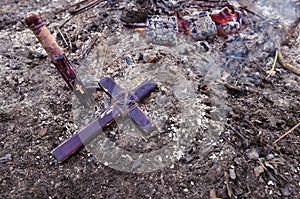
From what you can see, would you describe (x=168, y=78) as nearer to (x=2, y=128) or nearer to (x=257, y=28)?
(x=257, y=28)

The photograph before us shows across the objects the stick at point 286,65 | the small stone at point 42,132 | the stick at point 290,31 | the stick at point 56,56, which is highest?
the stick at point 56,56

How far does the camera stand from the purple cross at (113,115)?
253 centimetres

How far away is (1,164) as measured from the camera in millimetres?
2566

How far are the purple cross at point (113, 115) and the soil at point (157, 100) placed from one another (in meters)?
0.08

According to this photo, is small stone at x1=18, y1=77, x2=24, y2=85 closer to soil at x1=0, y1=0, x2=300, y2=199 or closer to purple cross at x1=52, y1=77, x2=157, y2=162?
soil at x1=0, y1=0, x2=300, y2=199

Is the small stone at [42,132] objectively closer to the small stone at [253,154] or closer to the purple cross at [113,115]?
the purple cross at [113,115]

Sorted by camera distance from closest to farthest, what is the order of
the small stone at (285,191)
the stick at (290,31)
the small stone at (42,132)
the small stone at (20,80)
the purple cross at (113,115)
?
the small stone at (285,191), the purple cross at (113,115), the small stone at (42,132), the small stone at (20,80), the stick at (290,31)

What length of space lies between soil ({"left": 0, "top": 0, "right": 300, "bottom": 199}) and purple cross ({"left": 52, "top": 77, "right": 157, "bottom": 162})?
0.27 ft

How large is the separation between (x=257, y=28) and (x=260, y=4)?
18.4 inches

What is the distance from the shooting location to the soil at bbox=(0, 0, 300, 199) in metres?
2.37

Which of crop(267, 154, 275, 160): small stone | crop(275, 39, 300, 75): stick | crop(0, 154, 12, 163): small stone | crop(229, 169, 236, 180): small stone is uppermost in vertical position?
crop(275, 39, 300, 75): stick

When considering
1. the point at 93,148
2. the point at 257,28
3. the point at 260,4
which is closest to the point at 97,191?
the point at 93,148

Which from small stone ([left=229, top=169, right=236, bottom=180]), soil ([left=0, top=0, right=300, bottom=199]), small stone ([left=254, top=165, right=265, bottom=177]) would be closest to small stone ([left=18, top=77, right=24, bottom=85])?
soil ([left=0, top=0, right=300, bottom=199])

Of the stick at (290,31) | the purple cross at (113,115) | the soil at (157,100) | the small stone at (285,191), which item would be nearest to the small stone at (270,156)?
the soil at (157,100)
